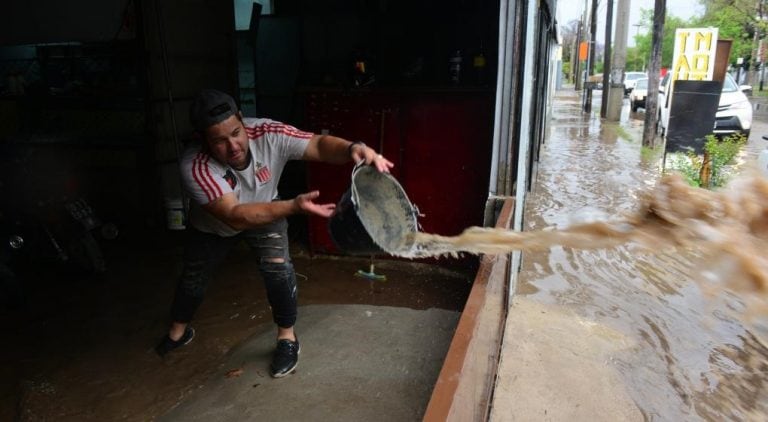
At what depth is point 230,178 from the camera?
2.91 m

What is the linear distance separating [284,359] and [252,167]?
4.29ft

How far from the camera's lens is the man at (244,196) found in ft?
8.57

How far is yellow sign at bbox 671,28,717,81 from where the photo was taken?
880cm

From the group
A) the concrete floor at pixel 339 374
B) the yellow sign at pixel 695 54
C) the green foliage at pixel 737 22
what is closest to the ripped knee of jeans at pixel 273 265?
the concrete floor at pixel 339 374

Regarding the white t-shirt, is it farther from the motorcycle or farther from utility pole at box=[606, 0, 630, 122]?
utility pole at box=[606, 0, 630, 122]

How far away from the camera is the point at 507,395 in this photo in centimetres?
321

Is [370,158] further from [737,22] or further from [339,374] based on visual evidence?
[737,22]

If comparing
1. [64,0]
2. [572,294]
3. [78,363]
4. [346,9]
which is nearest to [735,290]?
[572,294]

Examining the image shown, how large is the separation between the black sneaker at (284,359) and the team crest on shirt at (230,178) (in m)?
1.19

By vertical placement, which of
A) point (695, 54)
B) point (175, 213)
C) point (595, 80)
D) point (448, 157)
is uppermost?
point (695, 54)

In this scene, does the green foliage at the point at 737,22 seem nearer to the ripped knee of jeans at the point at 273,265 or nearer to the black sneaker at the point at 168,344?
the ripped knee of jeans at the point at 273,265

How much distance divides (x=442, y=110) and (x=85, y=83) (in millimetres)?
4571

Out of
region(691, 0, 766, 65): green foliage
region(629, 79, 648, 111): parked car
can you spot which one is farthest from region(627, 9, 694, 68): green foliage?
region(629, 79, 648, 111): parked car

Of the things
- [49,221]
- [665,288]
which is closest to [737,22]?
[665,288]
